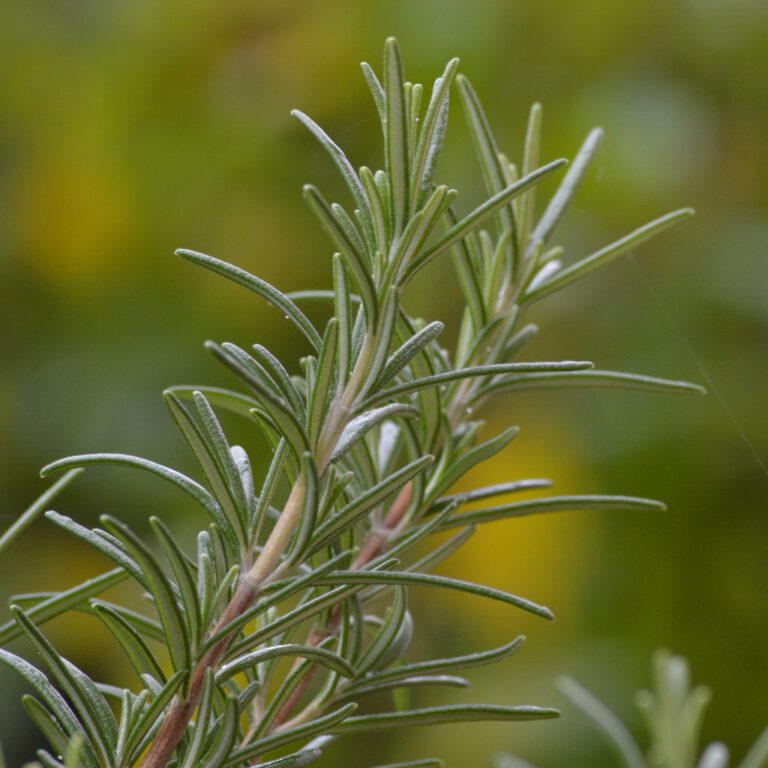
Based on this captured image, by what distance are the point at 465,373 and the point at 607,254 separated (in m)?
0.10

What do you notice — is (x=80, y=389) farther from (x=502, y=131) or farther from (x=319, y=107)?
(x=502, y=131)

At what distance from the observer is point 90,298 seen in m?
1.49

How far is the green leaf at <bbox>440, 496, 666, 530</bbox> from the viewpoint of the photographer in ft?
0.80

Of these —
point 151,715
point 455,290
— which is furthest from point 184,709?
point 455,290

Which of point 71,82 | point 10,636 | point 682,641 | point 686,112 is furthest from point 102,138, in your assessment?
point 10,636

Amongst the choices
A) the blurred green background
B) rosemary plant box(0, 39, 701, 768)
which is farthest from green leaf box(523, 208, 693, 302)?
the blurred green background

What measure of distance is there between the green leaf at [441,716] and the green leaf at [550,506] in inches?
1.9

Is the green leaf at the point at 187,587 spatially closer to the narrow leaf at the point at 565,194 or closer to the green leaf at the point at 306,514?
the green leaf at the point at 306,514

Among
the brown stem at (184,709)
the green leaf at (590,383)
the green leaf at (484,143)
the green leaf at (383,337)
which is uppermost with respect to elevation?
the green leaf at (484,143)

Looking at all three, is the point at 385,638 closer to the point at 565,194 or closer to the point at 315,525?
the point at 315,525

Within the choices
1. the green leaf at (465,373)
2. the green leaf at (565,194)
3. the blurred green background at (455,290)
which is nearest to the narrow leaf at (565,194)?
the green leaf at (565,194)

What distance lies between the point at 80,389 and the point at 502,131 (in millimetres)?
759

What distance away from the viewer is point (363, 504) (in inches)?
8.0

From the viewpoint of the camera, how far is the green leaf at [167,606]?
17 centimetres
